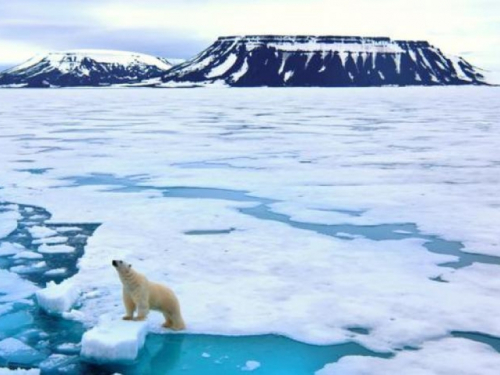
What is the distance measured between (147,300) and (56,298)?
3.51 feet

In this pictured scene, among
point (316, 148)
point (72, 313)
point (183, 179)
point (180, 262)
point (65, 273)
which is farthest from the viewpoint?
point (316, 148)

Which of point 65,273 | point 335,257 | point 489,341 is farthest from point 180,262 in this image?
point 489,341

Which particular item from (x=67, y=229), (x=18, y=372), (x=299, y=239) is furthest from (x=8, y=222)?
(x=18, y=372)

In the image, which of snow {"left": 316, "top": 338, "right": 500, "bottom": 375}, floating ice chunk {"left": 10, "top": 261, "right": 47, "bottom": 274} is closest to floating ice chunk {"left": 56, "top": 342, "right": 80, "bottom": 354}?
snow {"left": 316, "top": 338, "right": 500, "bottom": 375}

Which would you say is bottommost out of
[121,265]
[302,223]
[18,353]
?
[18,353]

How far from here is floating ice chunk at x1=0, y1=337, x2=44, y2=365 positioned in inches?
215

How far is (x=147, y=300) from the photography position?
591 centimetres

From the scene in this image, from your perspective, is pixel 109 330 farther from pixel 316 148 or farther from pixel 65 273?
pixel 316 148

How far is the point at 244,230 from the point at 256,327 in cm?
384

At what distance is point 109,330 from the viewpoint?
5.47 metres

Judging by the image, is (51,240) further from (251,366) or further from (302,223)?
(251,366)

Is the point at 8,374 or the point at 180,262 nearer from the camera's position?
the point at 8,374

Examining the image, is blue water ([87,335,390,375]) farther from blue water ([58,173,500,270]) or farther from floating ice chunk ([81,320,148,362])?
blue water ([58,173,500,270])

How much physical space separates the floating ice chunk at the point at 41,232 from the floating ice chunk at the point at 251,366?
492 centimetres
